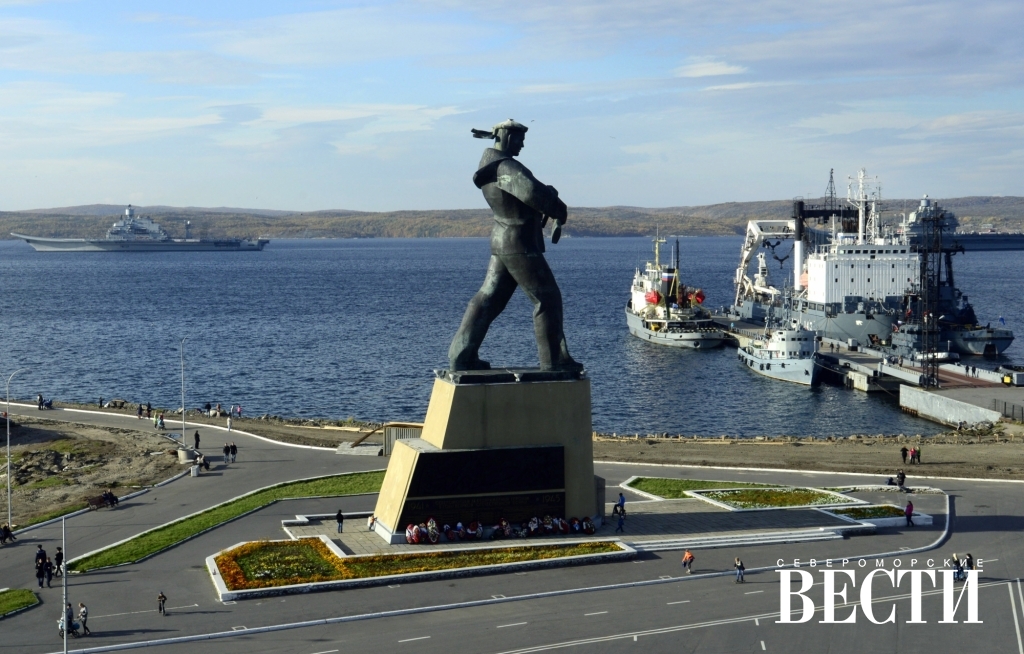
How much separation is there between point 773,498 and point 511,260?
37.2 feet

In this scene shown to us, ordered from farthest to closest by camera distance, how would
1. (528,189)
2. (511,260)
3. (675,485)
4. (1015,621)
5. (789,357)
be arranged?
(789,357) < (675,485) < (511,260) < (528,189) < (1015,621)

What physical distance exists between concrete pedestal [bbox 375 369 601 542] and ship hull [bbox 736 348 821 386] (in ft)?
147

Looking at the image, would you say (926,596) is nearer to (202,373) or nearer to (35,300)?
(202,373)

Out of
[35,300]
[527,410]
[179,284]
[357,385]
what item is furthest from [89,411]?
[179,284]

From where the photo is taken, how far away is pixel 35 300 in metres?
135

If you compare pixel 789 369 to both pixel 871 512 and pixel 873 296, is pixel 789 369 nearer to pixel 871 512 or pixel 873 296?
pixel 873 296

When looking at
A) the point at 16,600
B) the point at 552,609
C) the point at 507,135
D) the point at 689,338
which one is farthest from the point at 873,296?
the point at 16,600

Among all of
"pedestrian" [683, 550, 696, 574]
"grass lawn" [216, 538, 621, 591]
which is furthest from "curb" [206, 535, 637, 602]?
"pedestrian" [683, 550, 696, 574]

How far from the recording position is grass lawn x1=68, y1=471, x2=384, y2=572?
28217 mm

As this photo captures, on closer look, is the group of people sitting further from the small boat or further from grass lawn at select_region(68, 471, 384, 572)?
the small boat

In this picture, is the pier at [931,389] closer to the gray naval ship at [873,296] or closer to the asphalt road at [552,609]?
the gray naval ship at [873,296]

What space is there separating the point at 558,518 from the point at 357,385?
4059cm

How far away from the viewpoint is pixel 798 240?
4318 inches

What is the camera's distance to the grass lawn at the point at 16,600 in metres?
24.4
